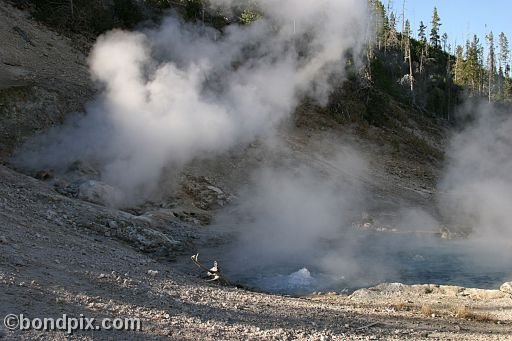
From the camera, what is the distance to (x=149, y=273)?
7.16 meters

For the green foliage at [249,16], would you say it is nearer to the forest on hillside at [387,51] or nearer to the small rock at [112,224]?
the forest on hillside at [387,51]

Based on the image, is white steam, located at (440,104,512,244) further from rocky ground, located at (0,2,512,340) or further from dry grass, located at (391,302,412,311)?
dry grass, located at (391,302,412,311)

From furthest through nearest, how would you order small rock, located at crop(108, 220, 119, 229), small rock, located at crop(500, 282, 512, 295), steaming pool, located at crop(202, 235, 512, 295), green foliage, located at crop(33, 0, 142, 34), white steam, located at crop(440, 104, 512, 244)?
green foliage, located at crop(33, 0, 142, 34)
white steam, located at crop(440, 104, 512, 244)
small rock, located at crop(108, 220, 119, 229)
steaming pool, located at crop(202, 235, 512, 295)
small rock, located at crop(500, 282, 512, 295)

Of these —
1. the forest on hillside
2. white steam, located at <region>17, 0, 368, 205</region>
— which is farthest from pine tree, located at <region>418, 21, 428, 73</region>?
white steam, located at <region>17, 0, 368, 205</region>

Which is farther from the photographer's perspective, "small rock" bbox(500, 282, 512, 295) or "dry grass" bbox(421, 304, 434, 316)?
"small rock" bbox(500, 282, 512, 295)

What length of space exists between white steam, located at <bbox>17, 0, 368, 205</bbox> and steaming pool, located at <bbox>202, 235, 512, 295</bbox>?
4.35 m

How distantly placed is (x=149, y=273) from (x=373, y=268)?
475 centimetres

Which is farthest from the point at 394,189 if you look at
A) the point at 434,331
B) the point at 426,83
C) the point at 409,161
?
the point at 426,83

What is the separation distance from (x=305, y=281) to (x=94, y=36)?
48.8 ft

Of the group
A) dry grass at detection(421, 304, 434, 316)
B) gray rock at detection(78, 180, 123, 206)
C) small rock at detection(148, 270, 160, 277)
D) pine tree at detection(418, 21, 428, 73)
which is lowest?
dry grass at detection(421, 304, 434, 316)

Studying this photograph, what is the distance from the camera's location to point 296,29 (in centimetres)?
1917

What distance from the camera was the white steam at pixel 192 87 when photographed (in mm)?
12938

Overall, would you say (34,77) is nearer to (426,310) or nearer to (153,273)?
(153,273)

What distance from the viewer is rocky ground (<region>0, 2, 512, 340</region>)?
17.2 ft
